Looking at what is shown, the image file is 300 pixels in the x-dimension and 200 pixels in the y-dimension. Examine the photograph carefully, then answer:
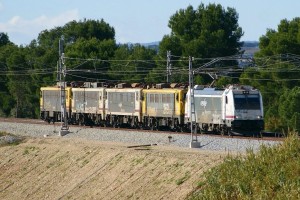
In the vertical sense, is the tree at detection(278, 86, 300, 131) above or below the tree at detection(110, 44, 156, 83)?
below

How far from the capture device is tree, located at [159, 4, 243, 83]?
73.2 metres

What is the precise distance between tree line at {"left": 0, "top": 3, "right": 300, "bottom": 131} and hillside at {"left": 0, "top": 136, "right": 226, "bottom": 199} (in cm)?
1324

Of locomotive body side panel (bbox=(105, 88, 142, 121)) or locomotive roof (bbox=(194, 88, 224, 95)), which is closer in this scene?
locomotive roof (bbox=(194, 88, 224, 95))

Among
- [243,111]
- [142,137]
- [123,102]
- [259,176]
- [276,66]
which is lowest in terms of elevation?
[259,176]

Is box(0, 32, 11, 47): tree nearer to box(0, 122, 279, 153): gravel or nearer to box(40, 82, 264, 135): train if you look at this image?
box(40, 82, 264, 135): train

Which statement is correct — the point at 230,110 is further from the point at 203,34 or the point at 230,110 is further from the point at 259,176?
the point at 203,34

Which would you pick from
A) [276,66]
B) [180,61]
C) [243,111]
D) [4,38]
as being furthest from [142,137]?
[4,38]

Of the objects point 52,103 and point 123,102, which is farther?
point 52,103

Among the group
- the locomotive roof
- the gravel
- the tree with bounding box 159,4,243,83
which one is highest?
the tree with bounding box 159,4,243,83

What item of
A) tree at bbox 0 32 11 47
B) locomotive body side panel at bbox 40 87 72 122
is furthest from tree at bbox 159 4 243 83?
tree at bbox 0 32 11 47

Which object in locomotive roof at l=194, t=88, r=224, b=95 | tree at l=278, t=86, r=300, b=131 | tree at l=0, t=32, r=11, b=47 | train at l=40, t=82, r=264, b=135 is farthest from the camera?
tree at l=0, t=32, r=11, b=47

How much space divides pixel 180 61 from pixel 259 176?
49.1 metres

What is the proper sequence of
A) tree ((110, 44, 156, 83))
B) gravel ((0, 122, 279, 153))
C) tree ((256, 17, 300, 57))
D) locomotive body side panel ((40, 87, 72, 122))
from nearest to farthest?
gravel ((0, 122, 279, 153)), tree ((256, 17, 300, 57)), locomotive body side panel ((40, 87, 72, 122)), tree ((110, 44, 156, 83))

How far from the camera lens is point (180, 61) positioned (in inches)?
2840
